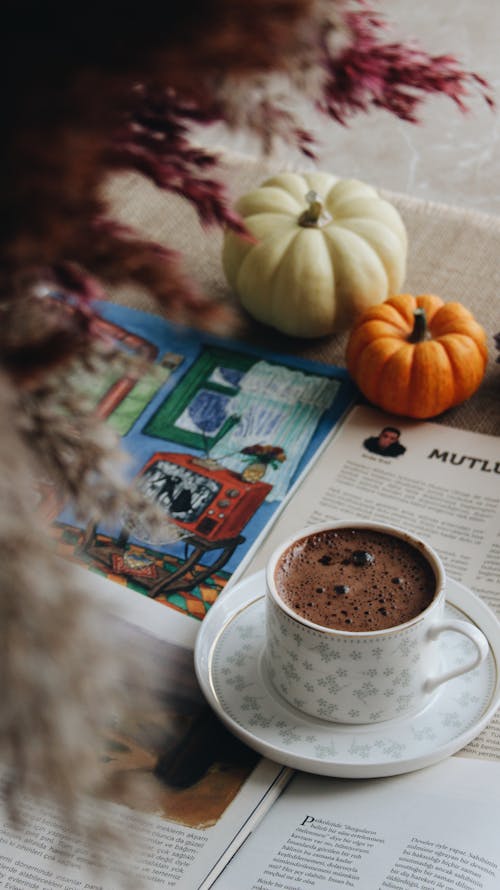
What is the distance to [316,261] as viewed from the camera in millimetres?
890

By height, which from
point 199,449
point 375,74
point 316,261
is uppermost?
point 375,74

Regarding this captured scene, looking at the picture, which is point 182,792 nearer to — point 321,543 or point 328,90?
point 321,543

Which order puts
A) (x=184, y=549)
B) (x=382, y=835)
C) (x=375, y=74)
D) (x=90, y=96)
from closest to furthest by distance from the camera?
(x=90, y=96) < (x=375, y=74) < (x=382, y=835) < (x=184, y=549)

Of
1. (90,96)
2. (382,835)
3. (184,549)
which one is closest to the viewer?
(90,96)

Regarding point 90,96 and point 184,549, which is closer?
point 90,96

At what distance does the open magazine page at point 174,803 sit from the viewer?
536 mm

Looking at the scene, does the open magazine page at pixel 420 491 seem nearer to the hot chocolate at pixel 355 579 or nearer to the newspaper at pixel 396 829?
the newspaper at pixel 396 829

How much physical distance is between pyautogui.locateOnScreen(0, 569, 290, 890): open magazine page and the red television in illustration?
0.13 m

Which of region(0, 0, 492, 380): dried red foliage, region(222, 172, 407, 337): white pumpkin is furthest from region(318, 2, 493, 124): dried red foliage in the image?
region(222, 172, 407, 337): white pumpkin

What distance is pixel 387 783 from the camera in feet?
1.89

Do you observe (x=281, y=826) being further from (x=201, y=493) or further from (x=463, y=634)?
(x=201, y=493)

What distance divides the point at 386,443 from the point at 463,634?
0.88 ft

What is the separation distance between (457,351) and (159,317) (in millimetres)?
296

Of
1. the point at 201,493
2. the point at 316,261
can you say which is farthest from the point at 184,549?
the point at 316,261
